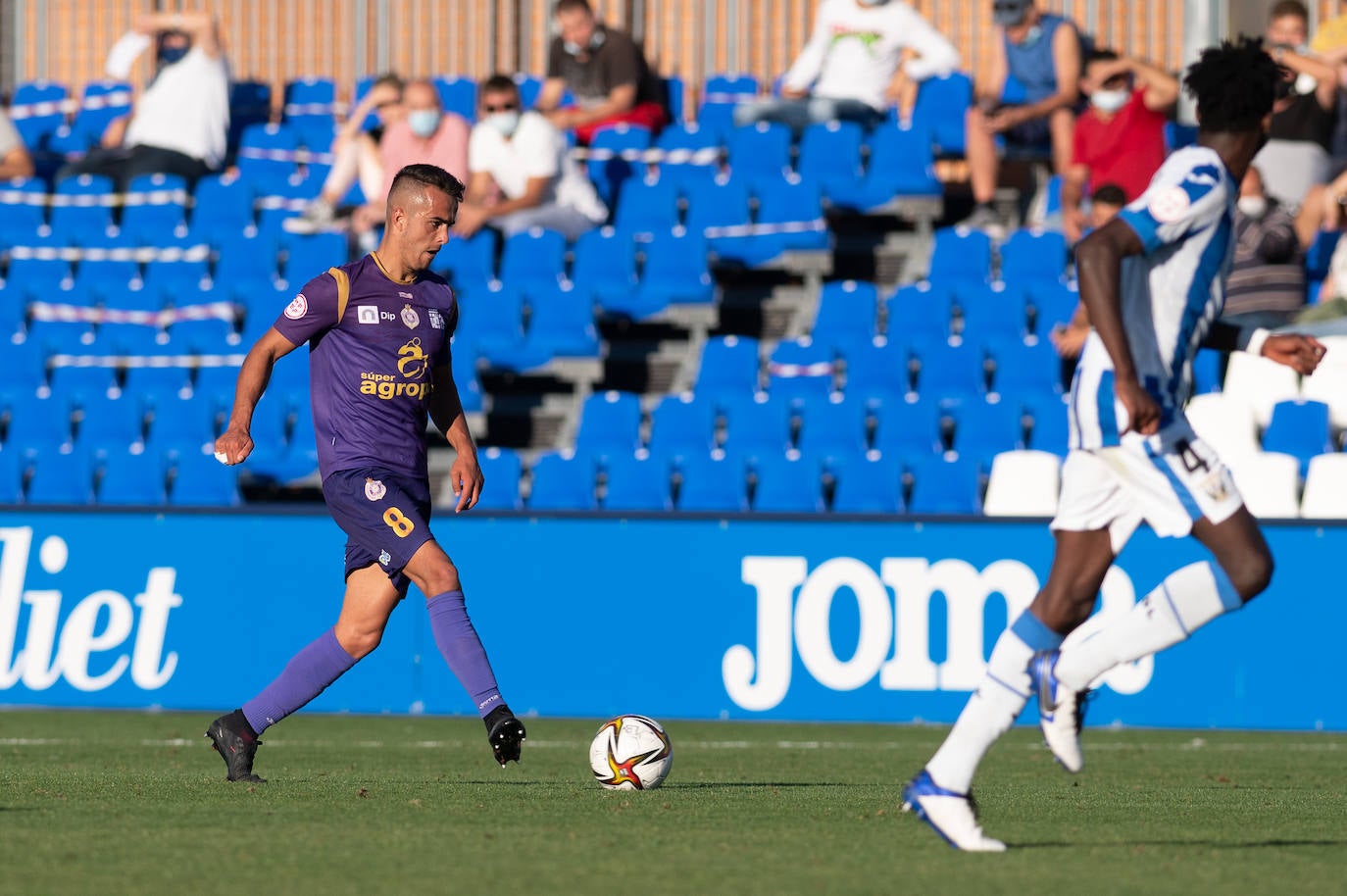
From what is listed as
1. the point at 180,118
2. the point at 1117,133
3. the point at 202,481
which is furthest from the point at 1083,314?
the point at 180,118

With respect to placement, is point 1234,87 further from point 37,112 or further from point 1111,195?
point 37,112

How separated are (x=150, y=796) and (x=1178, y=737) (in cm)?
560

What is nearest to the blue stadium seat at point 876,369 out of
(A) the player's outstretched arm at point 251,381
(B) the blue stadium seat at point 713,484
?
(B) the blue stadium seat at point 713,484

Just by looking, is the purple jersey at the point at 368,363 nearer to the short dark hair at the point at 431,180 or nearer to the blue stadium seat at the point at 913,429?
the short dark hair at the point at 431,180

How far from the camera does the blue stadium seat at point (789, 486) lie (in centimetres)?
1213

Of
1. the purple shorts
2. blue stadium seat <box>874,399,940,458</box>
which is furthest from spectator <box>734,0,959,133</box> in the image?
the purple shorts

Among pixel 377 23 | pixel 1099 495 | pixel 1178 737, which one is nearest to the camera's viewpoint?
pixel 1099 495

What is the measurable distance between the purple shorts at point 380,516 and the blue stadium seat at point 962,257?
7894 mm

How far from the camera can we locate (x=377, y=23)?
19516 mm

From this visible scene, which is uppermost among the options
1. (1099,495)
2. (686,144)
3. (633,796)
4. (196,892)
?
(686,144)

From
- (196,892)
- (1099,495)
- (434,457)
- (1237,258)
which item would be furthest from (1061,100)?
(196,892)

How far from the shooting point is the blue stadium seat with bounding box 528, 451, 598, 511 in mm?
12570

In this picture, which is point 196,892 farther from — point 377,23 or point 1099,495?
point 377,23

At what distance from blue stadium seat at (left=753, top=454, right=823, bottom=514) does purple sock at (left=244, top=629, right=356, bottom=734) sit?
5.39 metres
